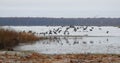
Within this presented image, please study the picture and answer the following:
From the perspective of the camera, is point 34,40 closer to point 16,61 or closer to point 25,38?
point 25,38

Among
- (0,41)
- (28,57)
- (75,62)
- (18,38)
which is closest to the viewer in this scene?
(75,62)

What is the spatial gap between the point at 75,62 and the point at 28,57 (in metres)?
4.47

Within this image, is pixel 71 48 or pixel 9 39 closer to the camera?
pixel 9 39

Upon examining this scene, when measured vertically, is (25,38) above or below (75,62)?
below

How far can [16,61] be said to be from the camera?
25.4 m

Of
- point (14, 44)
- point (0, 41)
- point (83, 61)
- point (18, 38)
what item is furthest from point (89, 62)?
point (18, 38)

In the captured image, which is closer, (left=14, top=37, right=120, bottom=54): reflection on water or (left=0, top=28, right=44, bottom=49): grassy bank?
(left=14, top=37, right=120, bottom=54): reflection on water

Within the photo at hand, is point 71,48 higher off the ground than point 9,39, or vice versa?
point 9,39

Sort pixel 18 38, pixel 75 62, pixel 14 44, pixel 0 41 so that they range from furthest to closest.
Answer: pixel 18 38, pixel 14 44, pixel 0 41, pixel 75 62

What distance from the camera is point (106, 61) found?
26.0 meters

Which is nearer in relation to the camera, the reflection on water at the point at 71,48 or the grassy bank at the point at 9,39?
the reflection on water at the point at 71,48

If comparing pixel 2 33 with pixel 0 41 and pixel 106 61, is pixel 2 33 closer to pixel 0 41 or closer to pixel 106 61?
pixel 0 41

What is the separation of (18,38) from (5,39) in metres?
8.73

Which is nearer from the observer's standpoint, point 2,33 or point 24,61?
point 24,61
